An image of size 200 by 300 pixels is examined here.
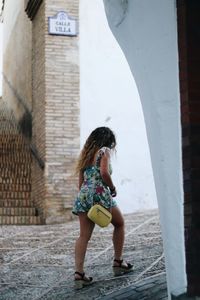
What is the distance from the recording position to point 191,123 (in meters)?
3.98

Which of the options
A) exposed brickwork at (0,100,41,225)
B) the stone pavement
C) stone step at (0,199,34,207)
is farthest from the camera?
stone step at (0,199,34,207)

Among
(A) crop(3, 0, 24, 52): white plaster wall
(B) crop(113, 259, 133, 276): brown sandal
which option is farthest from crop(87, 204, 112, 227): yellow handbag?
(A) crop(3, 0, 24, 52): white plaster wall

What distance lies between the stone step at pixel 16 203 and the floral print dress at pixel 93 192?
602 centimetres

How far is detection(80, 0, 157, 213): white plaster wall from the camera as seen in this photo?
35.8ft

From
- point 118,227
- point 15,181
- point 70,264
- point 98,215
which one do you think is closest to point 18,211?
point 15,181

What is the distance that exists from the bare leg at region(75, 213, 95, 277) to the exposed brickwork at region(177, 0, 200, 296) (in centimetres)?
156

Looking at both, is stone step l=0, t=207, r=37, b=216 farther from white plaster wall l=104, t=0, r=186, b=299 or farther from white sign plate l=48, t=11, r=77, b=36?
white plaster wall l=104, t=0, r=186, b=299

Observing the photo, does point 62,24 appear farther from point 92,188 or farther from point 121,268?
point 121,268

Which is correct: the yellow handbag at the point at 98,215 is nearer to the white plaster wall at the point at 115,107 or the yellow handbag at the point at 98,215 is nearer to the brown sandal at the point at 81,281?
the brown sandal at the point at 81,281

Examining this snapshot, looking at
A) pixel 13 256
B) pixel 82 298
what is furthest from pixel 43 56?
pixel 82 298

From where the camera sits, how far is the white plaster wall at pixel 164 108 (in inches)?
159

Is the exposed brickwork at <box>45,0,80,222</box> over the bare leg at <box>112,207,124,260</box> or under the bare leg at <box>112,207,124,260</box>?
over

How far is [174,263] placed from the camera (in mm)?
4008

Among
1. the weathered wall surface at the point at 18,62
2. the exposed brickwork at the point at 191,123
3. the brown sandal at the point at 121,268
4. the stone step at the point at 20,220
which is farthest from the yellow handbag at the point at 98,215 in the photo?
the weathered wall surface at the point at 18,62
